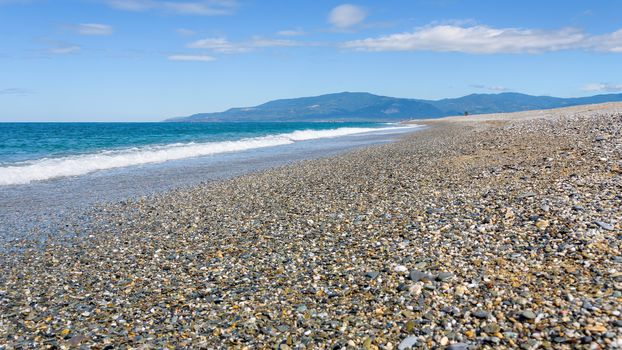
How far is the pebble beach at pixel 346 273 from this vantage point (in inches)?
205

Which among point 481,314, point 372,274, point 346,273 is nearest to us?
point 481,314

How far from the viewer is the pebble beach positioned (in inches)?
205

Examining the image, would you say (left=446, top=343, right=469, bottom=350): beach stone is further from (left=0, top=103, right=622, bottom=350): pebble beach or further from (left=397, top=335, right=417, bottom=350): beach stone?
(left=397, top=335, right=417, bottom=350): beach stone

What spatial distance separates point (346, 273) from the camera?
22.7 ft

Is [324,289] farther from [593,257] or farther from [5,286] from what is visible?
[5,286]

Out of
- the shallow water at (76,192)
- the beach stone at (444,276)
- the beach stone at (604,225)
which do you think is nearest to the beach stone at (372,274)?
the beach stone at (444,276)

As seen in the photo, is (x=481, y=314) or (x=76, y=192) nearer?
(x=481, y=314)

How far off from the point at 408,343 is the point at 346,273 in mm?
2110

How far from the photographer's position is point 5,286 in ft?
23.9

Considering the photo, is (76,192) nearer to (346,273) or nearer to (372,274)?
(346,273)

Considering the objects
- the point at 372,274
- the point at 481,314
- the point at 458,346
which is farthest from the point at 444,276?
the point at 458,346

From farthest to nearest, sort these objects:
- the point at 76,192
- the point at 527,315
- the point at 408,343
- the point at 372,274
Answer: the point at 76,192, the point at 372,274, the point at 527,315, the point at 408,343

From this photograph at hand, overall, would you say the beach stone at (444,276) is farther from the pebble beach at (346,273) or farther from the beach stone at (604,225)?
→ the beach stone at (604,225)

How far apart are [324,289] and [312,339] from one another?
1272 mm
